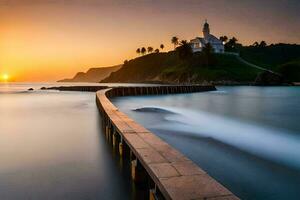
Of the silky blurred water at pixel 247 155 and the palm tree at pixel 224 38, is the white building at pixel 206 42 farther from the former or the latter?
the silky blurred water at pixel 247 155

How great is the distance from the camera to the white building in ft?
526

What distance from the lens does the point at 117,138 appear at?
11680mm

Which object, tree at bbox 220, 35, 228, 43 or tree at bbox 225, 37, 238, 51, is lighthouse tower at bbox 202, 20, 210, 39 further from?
tree at bbox 225, 37, 238, 51

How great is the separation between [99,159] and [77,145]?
8.82 feet

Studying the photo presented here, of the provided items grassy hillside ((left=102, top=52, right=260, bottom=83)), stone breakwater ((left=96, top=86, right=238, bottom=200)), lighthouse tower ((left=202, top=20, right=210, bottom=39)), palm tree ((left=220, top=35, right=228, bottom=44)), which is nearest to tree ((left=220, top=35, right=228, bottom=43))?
palm tree ((left=220, top=35, right=228, bottom=44))

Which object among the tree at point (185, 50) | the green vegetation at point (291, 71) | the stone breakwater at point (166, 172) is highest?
the tree at point (185, 50)

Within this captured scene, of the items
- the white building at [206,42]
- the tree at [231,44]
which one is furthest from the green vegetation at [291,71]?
the tree at [231,44]

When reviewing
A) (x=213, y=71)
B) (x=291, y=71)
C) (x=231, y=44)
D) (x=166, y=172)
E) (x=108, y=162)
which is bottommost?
(x=108, y=162)

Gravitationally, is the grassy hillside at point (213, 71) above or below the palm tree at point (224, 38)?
below

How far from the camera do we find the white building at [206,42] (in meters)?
160

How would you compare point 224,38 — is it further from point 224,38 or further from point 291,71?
point 291,71

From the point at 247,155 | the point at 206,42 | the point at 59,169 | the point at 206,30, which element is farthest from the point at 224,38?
the point at 59,169

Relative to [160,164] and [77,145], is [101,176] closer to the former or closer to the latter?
[160,164]

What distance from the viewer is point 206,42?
162 m
